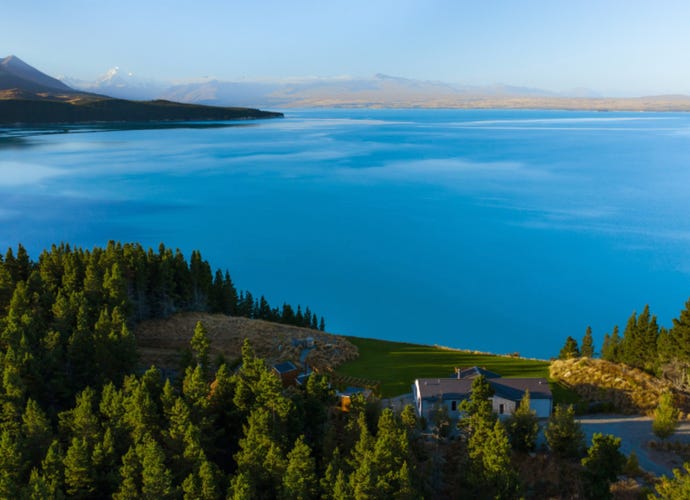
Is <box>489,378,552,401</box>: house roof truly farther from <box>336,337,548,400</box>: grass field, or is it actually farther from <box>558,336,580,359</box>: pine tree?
<box>558,336,580,359</box>: pine tree

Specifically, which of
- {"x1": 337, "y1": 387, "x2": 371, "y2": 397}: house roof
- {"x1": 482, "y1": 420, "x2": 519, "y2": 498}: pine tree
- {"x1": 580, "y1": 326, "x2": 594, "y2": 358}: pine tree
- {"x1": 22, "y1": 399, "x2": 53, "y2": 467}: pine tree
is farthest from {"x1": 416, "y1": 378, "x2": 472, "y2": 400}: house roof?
{"x1": 580, "y1": 326, "x2": 594, "y2": 358}: pine tree

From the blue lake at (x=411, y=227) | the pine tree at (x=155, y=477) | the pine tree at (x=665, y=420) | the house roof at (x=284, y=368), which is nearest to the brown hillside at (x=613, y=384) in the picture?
the pine tree at (x=665, y=420)

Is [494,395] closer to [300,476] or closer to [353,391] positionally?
[353,391]

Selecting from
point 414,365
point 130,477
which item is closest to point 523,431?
point 414,365

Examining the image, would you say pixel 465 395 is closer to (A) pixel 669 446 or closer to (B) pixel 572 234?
(A) pixel 669 446

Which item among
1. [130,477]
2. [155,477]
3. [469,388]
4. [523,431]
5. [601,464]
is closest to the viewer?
[155,477]
